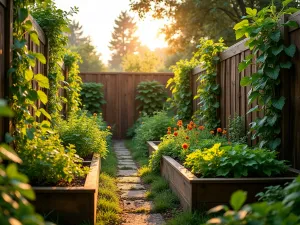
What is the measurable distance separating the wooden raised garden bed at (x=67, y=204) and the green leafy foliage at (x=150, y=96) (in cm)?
872

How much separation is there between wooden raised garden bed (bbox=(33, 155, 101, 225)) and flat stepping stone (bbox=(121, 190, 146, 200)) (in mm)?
1340

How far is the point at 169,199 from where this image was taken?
4.20 meters

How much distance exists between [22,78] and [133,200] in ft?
6.16

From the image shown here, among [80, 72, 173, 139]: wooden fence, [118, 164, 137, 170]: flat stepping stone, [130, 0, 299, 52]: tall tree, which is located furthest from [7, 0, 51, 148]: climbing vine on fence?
[130, 0, 299, 52]: tall tree

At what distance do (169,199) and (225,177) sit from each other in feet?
2.54

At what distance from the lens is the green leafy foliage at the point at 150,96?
469 inches

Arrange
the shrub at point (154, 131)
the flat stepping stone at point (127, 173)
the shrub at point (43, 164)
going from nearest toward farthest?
1. the shrub at point (43, 164)
2. the flat stepping stone at point (127, 173)
3. the shrub at point (154, 131)

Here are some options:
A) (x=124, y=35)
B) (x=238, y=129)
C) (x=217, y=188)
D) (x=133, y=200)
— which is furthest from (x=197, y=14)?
(x=124, y=35)

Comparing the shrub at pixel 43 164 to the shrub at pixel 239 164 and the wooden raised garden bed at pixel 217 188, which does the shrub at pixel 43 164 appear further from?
the shrub at pixel 239 164

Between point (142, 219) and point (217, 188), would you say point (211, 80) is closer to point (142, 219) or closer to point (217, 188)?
point (217, 188)

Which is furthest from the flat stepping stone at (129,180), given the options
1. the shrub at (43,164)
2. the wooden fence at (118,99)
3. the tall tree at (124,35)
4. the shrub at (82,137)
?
the tall tree at (124,35)

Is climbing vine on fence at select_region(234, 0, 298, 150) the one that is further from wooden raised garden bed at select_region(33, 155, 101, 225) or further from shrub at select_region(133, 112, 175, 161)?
shrub at select_region(133, 112, 175, 161)

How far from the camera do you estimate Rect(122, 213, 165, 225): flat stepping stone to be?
3537 mm

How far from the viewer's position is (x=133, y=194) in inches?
183
